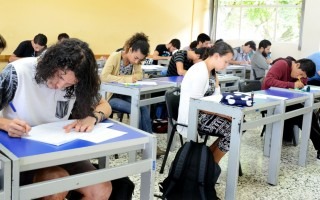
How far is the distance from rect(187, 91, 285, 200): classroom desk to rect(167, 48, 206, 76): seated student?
1.58m

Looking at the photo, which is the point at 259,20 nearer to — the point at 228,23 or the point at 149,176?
the point at 228,23

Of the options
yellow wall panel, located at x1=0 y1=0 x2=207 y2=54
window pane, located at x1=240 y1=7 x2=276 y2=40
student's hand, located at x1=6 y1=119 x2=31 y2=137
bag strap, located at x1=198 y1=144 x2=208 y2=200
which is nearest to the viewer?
student's hand, located at x1=6 y1=119 x2=31 y2=137

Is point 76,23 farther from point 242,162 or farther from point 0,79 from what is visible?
point 0,79

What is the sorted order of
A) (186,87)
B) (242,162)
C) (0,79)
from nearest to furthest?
(0,79) → (186,87) → (242,162)

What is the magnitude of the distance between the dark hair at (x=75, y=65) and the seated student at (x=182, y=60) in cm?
267

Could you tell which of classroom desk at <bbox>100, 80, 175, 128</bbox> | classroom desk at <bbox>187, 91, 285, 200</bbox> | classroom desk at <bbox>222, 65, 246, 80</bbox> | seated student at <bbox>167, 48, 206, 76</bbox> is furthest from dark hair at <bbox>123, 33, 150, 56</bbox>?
classroom desk at <bbox>222, 65, 246, 80</bbox>

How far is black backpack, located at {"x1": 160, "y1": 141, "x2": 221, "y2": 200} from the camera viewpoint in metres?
2.13

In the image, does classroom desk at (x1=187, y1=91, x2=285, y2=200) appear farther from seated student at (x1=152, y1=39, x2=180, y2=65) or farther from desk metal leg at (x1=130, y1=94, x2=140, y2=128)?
seated student at (x1=152, y1=39, x2=180, y2=65)

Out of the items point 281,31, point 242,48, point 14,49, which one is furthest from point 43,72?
point 281,31

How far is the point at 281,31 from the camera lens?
25.8 ft

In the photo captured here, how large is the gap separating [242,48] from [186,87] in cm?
531

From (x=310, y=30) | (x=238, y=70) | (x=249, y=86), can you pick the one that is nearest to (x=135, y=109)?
(x=249, y=86)

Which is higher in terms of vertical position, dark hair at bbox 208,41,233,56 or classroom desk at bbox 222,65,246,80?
dark hair at bbox 208,41,233,56

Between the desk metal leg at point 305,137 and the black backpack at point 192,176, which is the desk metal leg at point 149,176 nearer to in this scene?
the black backpack at point 192,176
